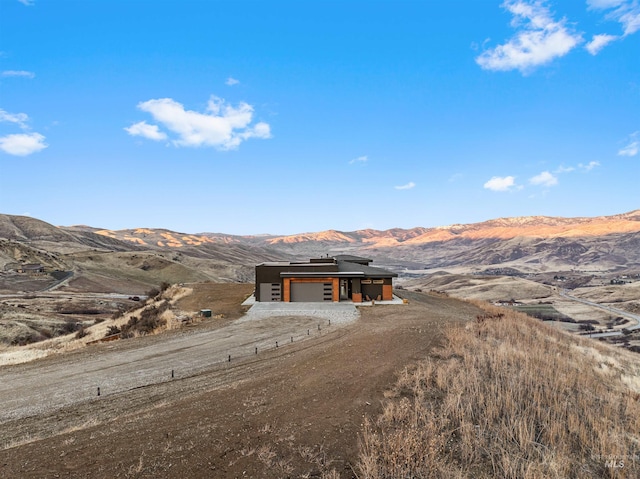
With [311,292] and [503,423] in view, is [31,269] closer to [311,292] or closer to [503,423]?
[311,292]

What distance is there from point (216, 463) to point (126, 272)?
101 m

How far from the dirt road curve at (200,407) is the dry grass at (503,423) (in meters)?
0.85

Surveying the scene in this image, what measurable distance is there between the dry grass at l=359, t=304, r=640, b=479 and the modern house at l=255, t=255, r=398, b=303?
20056 millimetres

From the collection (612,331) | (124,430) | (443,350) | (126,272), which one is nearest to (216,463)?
(124,430)

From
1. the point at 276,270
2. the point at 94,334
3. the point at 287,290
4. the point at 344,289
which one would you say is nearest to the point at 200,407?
the point at 94,334

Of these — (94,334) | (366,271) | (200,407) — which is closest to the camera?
(200,407)

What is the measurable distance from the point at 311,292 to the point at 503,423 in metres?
26.5

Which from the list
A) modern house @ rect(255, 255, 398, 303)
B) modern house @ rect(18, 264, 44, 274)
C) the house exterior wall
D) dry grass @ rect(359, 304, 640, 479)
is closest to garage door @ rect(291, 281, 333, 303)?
modern house @ rect(255, 255, 398, 303)

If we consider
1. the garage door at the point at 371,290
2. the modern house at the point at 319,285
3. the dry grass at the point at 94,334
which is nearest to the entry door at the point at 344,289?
the modern house at the point at 319,285

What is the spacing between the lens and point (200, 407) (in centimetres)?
960

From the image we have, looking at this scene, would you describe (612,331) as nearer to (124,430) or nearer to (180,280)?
(124,430)

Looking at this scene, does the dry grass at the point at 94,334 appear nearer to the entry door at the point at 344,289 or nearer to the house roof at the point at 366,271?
the entry door at the point at 344,289

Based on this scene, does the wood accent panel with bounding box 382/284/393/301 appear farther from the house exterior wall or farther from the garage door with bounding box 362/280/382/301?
the house exterior wall

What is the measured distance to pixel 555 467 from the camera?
255 inches
